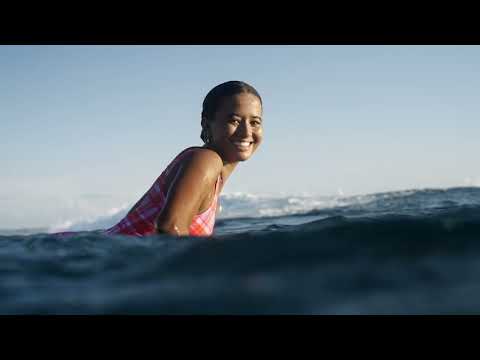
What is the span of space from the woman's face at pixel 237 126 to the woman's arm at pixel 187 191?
243 mm

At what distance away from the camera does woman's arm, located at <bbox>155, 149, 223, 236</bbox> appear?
276cm

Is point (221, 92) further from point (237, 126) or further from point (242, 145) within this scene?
point (242, 145)

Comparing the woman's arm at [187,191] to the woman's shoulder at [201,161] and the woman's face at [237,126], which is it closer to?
the woman's shoulder at [201,161]

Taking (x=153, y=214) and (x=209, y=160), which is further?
(x=153, y=214)

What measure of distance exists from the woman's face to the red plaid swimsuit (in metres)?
0.25

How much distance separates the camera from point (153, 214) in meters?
3.16

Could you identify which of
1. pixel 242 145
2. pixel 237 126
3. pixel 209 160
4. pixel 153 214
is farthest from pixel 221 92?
pixel 153 214

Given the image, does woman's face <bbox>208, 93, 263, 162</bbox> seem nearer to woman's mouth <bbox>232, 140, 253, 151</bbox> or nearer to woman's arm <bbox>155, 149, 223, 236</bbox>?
woman's mouth <bbox>232, 140, 253, 151</bbox>

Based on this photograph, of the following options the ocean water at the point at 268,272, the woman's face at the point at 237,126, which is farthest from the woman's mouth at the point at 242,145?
the ocean water at the point at 268,272

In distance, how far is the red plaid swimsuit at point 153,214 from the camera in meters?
3.12

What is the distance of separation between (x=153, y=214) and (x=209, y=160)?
2.06 feet

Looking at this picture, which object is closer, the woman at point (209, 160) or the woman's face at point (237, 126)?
the woman at point (209, 160)

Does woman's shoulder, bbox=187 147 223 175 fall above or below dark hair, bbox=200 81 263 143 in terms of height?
below

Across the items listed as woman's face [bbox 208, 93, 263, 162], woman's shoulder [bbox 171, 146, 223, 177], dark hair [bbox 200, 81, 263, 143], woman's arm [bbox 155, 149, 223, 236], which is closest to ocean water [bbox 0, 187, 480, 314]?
woman's arm [bbox 155, 149, 223, 236]
